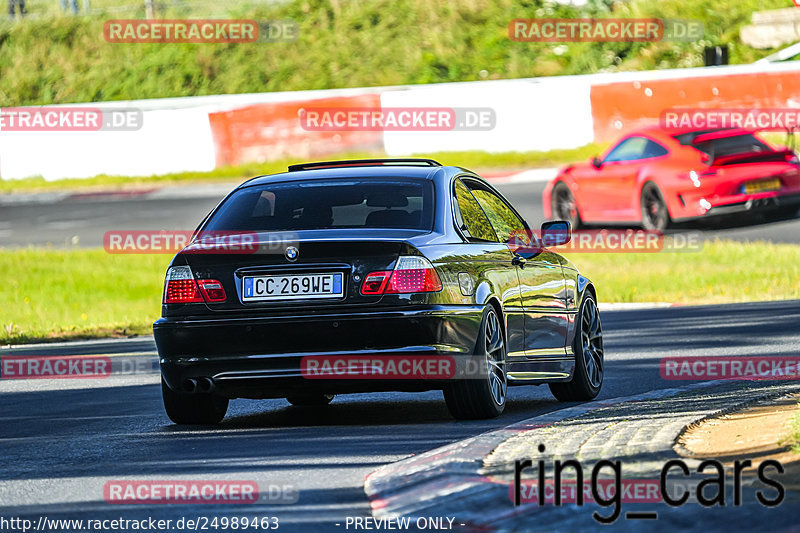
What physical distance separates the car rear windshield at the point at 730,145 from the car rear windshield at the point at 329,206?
1378 cm

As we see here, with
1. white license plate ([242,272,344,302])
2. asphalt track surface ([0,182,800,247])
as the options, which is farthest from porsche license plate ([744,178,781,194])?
white license plate ([242,272,344,302])

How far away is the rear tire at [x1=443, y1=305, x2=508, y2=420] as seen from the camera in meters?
9.48

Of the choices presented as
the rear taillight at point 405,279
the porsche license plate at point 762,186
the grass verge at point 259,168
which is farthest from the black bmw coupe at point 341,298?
the grass verge at point 259,168

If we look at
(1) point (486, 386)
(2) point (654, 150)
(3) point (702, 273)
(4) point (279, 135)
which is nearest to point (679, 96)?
(4) point (279, 135)

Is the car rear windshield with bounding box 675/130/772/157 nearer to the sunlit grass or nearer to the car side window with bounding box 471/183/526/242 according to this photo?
the sunlit grass

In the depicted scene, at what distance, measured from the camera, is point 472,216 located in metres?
10.2

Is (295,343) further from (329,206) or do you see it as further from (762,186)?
(762,186)

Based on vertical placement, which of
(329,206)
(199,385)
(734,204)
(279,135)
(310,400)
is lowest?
(310,400)

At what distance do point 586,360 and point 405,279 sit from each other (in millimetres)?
2508

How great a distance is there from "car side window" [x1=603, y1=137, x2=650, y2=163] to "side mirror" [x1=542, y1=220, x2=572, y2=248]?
43.7 ft

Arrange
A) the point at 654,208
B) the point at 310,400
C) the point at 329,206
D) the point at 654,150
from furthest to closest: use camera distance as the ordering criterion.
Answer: the point at 654,208 → the point at 654,150 → the point at 310,400 → the point at 329,206

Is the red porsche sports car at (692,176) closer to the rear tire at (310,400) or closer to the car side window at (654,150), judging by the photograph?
the car side window at (654,150)

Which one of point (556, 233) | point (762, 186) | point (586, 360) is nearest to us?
point (556, 233)

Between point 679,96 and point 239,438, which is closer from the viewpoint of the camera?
point 239,438
